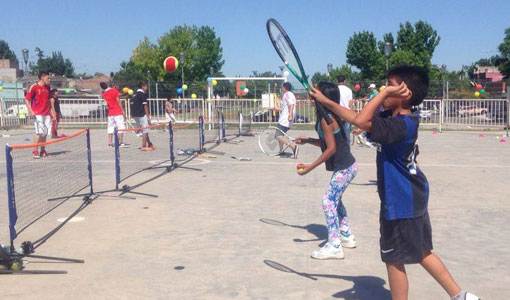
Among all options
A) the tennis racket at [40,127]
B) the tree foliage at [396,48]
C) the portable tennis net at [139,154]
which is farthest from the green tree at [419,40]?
the tennis racket at [40,127]

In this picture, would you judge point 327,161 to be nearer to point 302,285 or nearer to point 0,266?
point 302,285

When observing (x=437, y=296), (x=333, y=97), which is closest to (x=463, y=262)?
(x=437, y=296)

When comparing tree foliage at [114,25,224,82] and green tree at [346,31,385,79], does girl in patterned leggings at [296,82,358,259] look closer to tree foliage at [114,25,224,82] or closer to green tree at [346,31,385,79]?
tree foliage at [114,25,224,82]

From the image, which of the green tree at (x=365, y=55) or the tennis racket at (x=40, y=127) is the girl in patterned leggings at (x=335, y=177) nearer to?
the tennis racket at (x=40, y=127)

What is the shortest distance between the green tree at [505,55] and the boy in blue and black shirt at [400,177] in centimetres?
3963

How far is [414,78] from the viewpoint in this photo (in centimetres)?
347

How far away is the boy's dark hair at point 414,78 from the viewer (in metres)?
3.47

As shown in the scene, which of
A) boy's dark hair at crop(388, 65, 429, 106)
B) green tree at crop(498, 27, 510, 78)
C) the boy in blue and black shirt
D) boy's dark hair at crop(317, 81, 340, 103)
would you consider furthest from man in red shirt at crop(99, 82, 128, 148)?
green tree at crop(498, 27, 510, 78)

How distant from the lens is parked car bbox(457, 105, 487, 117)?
24811 millimetres

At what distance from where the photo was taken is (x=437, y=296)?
4379mm

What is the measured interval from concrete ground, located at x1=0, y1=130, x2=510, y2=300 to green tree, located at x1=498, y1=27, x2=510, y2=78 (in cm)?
3224

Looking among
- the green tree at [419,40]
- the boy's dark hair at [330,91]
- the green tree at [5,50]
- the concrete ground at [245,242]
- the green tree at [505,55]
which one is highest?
the green tree at [5,50]

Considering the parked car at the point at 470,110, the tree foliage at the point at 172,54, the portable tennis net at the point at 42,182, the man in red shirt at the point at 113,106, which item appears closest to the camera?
the portable tennis net at the point at 42,182

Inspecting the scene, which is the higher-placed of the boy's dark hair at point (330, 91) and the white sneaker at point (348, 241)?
the boy's dark hair at point (330, 91)
